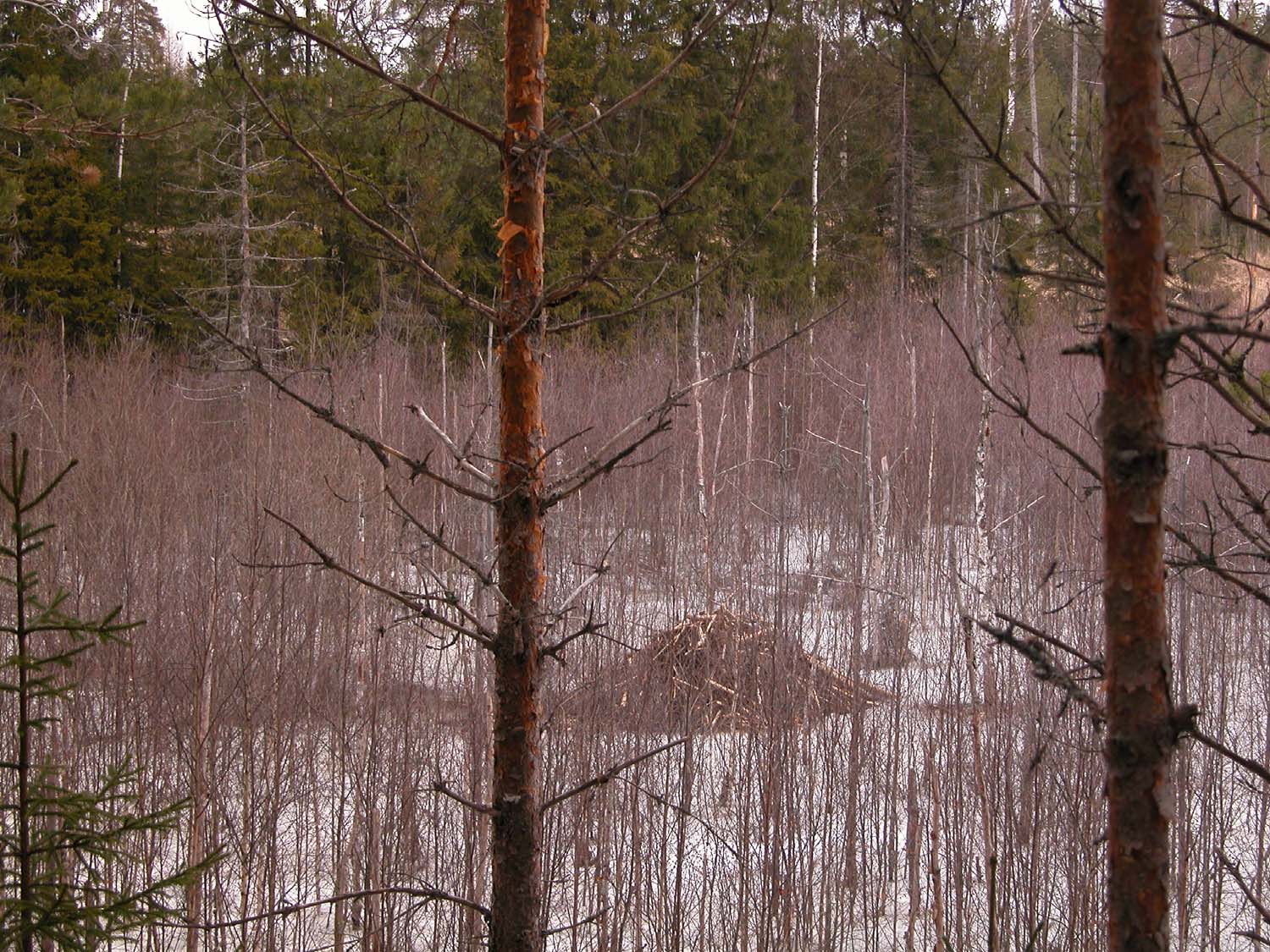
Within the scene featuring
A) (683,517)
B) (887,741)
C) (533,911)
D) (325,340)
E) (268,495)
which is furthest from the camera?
(325,340)

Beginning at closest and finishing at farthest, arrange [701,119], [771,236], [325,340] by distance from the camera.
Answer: [325,340] < [701,119] < [771,236]

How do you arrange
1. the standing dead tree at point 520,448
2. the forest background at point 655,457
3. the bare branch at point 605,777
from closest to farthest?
the bare branch at point 605,777 → the standing dead tree at point 520,448 → the forest background at point 655,457

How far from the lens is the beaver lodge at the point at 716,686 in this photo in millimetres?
5984

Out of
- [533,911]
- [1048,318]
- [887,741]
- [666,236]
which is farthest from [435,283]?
[1048,318]

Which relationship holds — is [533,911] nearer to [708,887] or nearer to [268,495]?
[708,887]

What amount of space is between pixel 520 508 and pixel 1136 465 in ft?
4.51

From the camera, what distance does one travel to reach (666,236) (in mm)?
2717

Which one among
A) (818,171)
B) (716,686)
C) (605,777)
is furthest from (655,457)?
(818,171)

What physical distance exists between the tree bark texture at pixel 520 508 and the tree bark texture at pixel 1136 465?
1.29m

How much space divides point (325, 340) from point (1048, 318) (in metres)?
11.7

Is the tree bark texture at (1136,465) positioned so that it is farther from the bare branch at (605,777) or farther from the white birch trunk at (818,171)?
the white birch trunk at (818,171)

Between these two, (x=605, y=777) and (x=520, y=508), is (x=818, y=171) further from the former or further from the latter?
(x=605, y=777)

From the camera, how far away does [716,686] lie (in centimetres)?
791

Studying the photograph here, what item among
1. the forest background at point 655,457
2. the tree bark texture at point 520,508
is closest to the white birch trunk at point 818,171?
the forest background at point 655,457
